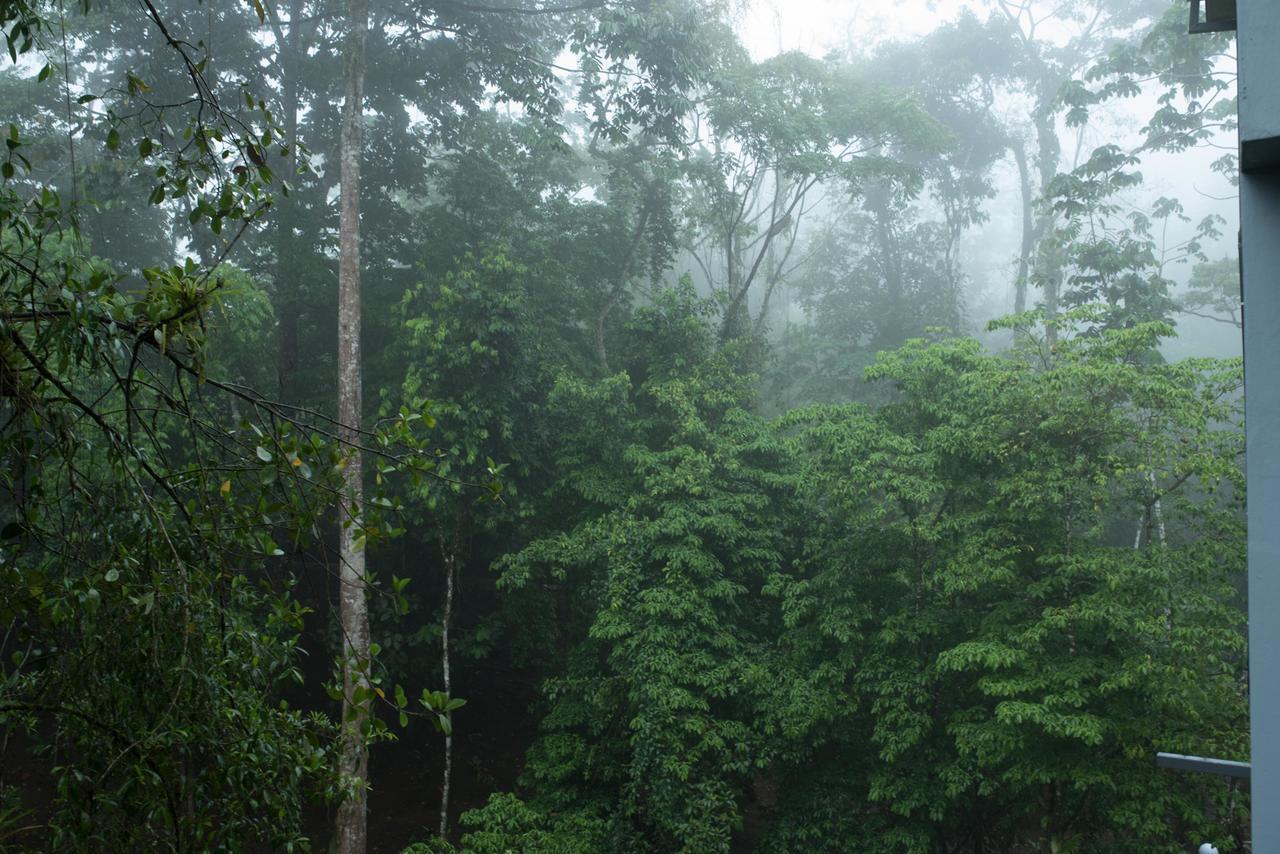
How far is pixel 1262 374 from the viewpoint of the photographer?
57.1 inches

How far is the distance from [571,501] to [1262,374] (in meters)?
8.50

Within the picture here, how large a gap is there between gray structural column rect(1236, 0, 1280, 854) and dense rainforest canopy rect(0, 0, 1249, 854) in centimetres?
149

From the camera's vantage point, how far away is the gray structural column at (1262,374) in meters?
1.35

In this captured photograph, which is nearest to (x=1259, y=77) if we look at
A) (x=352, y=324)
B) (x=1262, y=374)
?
(x=1262, y=374)

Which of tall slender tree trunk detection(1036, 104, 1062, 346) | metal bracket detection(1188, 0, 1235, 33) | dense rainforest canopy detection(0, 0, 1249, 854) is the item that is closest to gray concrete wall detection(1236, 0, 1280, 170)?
dense rainforest canopy detection(0, 0, 1249, 854)

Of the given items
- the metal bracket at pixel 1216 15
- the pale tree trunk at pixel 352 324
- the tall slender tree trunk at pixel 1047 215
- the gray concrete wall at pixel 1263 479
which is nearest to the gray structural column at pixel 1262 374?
the gray concrete wall at pixel 1263 479

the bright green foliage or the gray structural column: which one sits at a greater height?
the gray structural column

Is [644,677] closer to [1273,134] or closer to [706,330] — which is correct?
[706,330]

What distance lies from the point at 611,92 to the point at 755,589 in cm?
620

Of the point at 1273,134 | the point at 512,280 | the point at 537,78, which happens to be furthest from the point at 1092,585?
the point at 537,78

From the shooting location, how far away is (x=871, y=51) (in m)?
18.5

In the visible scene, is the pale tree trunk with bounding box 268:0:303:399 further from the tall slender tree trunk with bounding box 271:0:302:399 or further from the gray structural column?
the gray structural column

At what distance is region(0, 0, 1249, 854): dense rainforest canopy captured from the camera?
2.01 m

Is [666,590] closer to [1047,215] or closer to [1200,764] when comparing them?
[1200,764]
